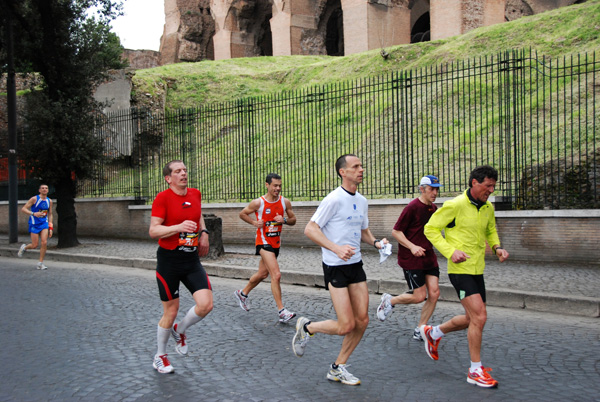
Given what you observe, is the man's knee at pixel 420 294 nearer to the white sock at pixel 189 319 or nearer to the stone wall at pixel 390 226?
the white sock at pixel 189 319

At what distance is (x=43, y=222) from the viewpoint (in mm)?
12531

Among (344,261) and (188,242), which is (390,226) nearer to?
(188,242)

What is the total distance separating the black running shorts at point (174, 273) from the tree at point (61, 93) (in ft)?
37.8

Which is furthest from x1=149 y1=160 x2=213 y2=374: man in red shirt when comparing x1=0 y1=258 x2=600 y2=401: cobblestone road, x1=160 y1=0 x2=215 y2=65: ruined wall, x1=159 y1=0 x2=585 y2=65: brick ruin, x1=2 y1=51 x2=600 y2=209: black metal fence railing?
x1=160 y1=0 x2=215 y2=65: ruined wall

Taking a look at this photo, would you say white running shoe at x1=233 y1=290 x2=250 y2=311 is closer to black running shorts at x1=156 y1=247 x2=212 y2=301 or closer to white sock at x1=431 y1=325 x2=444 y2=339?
black running shorts at x1=156 y1=247 x2=212 y2=301

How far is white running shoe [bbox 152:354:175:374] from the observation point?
16.2 feet

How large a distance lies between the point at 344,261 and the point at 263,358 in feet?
4.43

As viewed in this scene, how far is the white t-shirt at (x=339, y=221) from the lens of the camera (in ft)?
15.5

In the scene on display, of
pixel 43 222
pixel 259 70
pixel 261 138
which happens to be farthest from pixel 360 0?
pixel 43 222

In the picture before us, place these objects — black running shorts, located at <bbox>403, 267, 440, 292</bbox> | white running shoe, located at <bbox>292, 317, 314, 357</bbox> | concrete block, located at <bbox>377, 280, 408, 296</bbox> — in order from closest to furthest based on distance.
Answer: white running shoe, located at <bbox>292, 317, 314, 357</bbox> < black running shorts, located at <bbox>403, 267, 440, 292</bbox> < concrete block, located at <bbox>377, 280, 408, 296</bbox>

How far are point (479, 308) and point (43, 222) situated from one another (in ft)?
34.1

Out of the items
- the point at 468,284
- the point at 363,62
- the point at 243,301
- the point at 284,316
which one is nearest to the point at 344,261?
the point at 468,284

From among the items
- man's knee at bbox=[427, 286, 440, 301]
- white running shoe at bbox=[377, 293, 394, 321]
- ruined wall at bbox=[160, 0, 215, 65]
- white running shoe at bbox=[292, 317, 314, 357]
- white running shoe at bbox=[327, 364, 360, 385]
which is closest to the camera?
white running shoe at bbox=[327, 364, 360, 385]

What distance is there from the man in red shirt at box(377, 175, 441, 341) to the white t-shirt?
4.48ft
